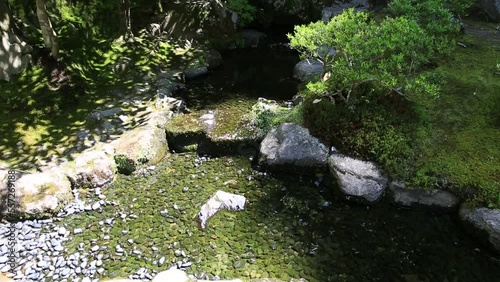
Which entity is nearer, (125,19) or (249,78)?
(125,19)

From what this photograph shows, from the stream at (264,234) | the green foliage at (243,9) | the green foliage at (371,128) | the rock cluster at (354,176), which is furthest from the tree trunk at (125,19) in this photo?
the green foliage at (371,128)

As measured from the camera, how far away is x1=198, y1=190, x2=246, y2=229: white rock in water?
370 inches

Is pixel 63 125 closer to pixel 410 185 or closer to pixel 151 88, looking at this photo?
pixel 151 88

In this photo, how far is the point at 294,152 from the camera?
10.7 metres

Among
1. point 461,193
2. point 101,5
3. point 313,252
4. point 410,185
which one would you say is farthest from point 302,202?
point 101,5

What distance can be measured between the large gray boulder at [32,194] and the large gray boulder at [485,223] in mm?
9920

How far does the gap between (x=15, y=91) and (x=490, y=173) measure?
47.0 ft

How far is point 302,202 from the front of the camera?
9.86 m

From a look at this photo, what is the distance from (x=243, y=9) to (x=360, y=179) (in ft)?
43.9

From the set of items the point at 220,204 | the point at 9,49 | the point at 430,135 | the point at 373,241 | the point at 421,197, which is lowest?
the point at 373,241

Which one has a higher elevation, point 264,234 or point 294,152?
point 294,152

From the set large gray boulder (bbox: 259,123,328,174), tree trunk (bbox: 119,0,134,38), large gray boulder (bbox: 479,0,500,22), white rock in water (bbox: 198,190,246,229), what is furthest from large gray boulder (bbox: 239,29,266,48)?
white rock in water (bbox: 198,190,246,229)

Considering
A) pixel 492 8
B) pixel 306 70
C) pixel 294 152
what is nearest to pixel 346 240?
pixel 294 152

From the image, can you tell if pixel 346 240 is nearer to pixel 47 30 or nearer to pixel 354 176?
pixel 354 176
